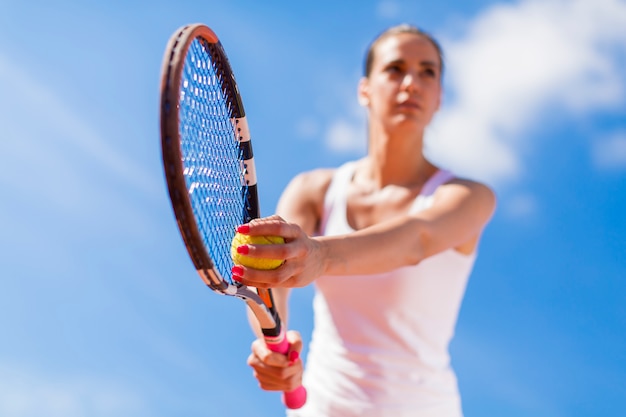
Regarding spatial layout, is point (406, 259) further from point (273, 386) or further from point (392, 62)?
point (392, 62)

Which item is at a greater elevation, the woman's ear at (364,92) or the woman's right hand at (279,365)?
the woman's ear at (364,92)

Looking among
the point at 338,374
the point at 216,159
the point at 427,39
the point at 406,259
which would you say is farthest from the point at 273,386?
the point at 427,39

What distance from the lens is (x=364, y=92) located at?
3879 millimetres

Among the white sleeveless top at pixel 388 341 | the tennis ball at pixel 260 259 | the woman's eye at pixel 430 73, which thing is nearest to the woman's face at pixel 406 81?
the woman's eye at pixel 430 73

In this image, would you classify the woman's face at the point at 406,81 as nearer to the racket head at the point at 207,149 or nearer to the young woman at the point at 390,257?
the young woman at the point at 390,257

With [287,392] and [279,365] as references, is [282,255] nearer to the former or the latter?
[279,365]

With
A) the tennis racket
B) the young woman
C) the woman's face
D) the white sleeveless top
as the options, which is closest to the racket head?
the tennis racket

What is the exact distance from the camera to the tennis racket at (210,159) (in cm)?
172

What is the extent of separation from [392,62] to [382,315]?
130 centimetres

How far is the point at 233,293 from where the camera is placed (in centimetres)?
207

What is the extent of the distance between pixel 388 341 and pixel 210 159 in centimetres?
129

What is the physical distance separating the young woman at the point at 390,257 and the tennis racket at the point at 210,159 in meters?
0.26

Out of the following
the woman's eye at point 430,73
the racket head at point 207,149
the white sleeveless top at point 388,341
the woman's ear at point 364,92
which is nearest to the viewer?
the racket head at point 207,149

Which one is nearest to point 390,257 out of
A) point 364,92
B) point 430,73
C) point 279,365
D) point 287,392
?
point 279,365
